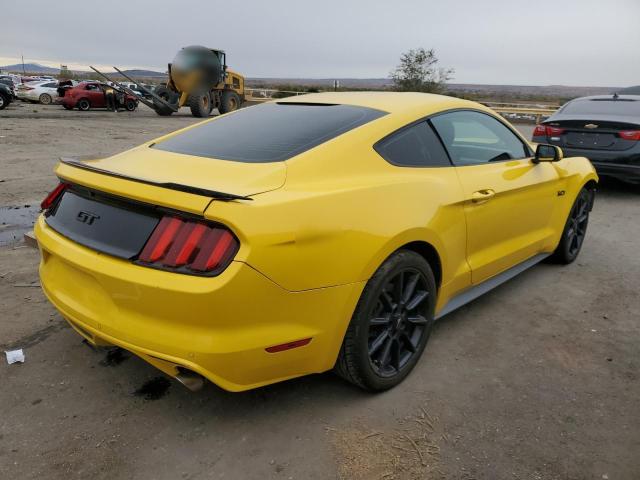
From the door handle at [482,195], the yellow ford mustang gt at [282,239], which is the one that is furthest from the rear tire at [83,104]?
the door handle at [482,195]

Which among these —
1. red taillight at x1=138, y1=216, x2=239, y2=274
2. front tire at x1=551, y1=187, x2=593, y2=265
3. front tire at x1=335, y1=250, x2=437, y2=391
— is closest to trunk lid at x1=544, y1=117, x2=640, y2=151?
front tire at x1=551, y1=187, x2=593, y2=265

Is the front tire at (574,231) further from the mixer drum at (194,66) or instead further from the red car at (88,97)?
the red car at (88,97)

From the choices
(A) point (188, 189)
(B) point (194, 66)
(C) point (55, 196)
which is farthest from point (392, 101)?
(B) point (194, 66)

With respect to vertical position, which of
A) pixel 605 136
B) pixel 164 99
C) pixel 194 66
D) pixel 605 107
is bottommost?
pixel 164 99

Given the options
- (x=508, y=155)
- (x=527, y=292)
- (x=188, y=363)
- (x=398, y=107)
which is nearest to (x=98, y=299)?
(x=188, y=363)

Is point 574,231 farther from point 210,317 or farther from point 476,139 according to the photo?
point 210,317

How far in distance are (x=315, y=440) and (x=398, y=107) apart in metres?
1.88

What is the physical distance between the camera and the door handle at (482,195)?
124 inches

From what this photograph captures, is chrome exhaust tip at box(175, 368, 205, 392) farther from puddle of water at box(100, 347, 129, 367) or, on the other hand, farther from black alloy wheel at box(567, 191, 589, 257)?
black alloy wheel at box(567, 191, 589, 257)

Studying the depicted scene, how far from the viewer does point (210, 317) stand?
6.76ft

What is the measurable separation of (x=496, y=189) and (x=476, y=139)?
459 millimetres

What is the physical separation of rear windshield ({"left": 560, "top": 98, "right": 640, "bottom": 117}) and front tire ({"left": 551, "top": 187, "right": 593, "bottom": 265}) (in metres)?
3.46

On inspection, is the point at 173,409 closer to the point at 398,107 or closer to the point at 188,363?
the point at 188,363

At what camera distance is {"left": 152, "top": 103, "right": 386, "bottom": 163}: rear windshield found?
2650mm
